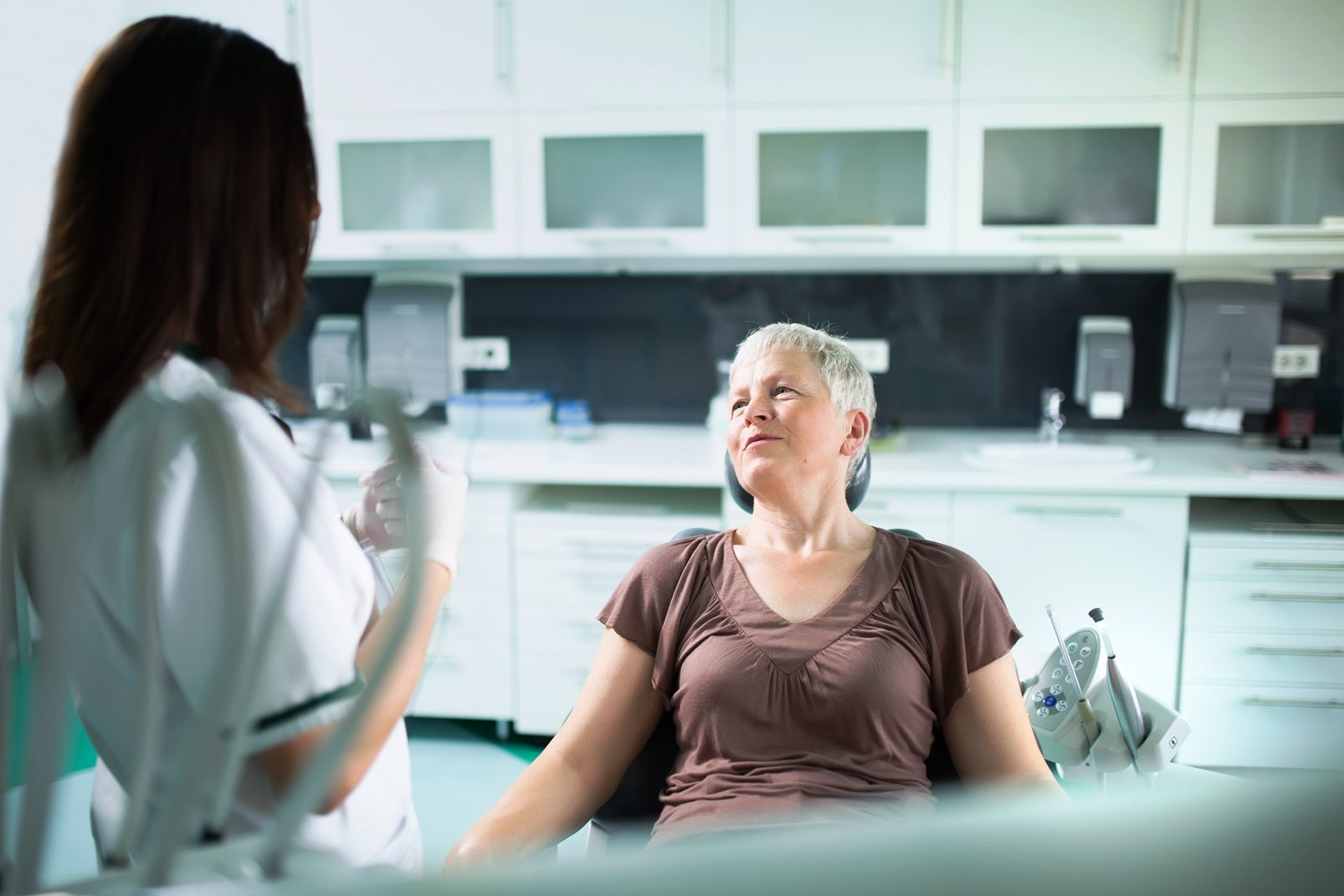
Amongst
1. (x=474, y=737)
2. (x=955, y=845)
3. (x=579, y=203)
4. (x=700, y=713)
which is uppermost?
(x=579, y=203)

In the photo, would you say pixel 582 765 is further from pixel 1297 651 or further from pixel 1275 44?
pixel 1275 44

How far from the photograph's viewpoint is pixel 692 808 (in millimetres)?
1454

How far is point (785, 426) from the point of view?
169 cm

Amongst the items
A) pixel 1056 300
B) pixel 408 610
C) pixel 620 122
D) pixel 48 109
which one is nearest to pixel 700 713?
pixel 408 610

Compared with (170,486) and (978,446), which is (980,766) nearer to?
(170,486)

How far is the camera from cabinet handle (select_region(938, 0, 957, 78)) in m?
2.79

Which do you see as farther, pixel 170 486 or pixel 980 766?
pixel 980 766

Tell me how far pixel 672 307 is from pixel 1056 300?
1.18 m

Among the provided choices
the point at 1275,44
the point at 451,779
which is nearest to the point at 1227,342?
the point at 1275,44

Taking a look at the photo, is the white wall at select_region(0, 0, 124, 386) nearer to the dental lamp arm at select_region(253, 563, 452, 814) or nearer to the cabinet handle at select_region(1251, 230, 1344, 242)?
the dental lamp arm at select_region(253, 563, 452, 814)

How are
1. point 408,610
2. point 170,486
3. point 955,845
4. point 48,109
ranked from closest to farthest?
point 955,845 → point 408,610 → point 170,486 → point 48,109

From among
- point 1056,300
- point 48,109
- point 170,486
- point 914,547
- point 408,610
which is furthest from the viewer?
point 48,109

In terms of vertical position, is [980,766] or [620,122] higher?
[620,122]

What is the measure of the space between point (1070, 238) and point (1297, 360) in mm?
856
